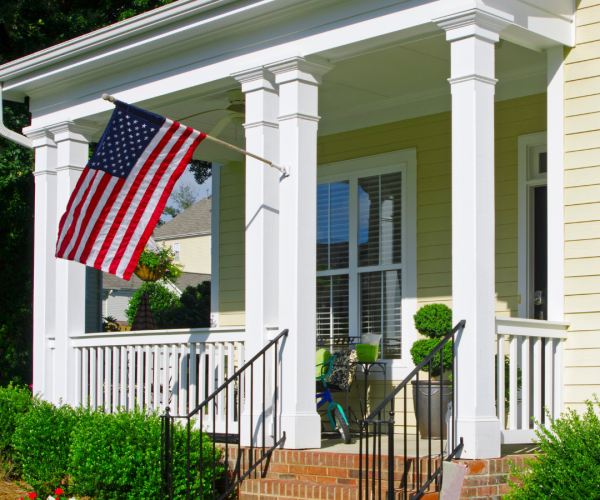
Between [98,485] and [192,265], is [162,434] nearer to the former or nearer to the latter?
[98,485]

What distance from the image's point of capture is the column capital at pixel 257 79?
724 cm

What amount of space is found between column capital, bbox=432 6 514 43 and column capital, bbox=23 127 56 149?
5.13 m

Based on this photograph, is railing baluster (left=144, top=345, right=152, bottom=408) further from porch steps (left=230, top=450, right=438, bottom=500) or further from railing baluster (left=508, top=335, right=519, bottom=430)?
railing baluster (left=508, top=335, right=519, bottom=430)

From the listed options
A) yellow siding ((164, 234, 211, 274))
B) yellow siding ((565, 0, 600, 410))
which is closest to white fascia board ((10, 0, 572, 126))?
yellow siding ((565, 0, 600, 410))

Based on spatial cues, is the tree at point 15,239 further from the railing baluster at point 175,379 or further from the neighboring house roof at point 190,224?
the neighboring house roof at point 190,224

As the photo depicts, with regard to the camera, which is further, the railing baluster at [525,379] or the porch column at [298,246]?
the porch column at [298,246]

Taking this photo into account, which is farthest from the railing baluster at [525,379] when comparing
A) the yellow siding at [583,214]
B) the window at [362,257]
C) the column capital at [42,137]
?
the column capital at [42,137]

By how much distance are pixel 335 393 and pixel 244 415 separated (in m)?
2.56

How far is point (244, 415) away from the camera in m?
7.10

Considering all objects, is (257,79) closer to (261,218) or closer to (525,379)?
(261,218)

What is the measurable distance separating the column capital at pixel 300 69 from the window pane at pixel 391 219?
2363 mm

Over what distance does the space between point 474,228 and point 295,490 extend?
2.37 metres

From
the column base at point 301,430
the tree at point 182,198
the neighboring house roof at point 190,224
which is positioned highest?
the tree at point 182,198

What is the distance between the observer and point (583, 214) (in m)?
6.56
